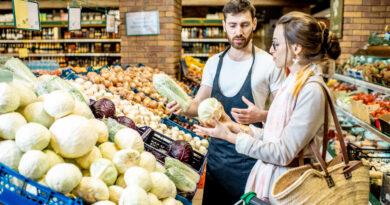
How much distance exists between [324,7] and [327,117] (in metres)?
12.8

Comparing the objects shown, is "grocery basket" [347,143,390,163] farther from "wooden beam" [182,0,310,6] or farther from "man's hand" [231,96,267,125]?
"wooden beam" [182,0,310,6]

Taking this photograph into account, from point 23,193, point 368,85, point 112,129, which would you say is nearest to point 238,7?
point 112,129

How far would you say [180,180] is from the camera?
2098 mm

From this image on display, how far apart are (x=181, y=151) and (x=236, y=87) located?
2.10ft

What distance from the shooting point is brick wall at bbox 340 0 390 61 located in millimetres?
7023

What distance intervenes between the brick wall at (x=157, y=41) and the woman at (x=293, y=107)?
481 centimetres

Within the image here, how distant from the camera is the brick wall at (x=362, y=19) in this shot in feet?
23.0

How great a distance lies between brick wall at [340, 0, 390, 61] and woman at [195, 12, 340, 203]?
549cm

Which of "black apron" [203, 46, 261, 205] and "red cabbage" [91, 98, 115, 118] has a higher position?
"red cabbage" [91, 98, 115, 118]

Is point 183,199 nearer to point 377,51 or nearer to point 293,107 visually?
point 293,107

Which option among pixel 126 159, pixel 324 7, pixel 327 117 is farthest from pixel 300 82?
pixel 324 7

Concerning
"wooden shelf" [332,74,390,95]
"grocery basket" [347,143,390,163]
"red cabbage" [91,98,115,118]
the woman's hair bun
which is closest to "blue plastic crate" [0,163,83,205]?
"red cabbage" [91,98,115,118]

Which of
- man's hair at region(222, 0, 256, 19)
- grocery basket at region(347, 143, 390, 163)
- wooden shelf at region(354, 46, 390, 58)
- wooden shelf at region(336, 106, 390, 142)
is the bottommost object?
grocery basket at region(347, 143, 390, 163)

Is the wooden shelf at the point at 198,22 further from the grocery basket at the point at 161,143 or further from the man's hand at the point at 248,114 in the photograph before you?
the man's hand at the point at 248,114
